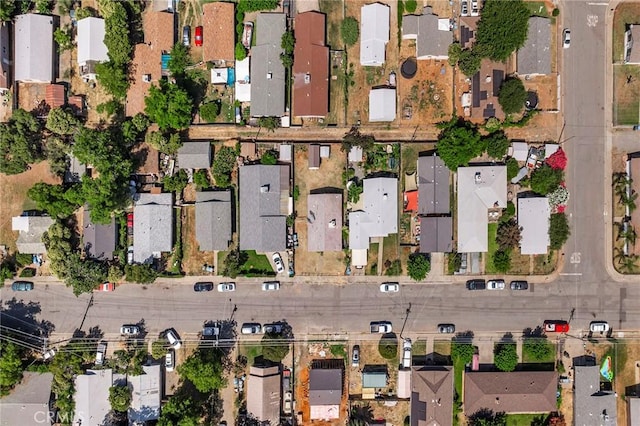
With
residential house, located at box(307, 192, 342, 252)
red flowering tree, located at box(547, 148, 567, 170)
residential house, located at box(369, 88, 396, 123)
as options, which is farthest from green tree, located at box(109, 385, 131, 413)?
red flowering tree, located at box(547, 148, 567, 170)

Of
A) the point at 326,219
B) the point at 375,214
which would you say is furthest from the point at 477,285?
the point at 326,219

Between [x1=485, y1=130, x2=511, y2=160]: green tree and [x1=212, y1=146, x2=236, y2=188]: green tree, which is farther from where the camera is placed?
[x1=212, y1=146, x2=236, y2=188]: green tree

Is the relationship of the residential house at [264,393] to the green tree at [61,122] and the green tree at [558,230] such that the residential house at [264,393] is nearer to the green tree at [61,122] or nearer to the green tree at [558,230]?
the green tree at [61,122]

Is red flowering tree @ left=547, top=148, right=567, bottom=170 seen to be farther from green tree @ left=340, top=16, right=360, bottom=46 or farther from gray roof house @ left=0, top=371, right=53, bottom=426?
gray roof house @ left=0, top=371, right=53, bottom=426

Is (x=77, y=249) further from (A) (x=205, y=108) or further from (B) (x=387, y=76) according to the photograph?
(B) (x=387, y=76)

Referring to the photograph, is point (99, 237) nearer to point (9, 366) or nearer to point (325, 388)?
point (9, 366)

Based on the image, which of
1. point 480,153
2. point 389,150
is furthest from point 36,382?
point 480,153
